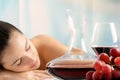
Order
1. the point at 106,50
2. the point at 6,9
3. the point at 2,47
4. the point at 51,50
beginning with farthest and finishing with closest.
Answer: the point at 6,9
the point at 51,50
the point at 2,47
the point at 106,50

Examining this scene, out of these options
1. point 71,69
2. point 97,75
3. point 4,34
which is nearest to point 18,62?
point 4,34

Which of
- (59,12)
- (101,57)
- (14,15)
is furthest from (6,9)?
(101,57)

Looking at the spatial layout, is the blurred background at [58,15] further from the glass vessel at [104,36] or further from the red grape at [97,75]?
the red grape at [97,75]

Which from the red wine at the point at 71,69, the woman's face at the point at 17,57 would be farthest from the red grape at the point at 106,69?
the woman's face at the point at 17,57

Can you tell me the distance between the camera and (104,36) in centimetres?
111

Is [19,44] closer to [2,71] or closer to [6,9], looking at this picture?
[2,71]

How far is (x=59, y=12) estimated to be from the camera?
2396 millimetres

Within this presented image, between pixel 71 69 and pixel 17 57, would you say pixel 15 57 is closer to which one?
pixel 17 57

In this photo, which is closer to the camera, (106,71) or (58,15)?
(106,71)

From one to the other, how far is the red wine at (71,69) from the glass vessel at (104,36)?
0.31 ft

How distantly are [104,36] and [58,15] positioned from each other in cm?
132

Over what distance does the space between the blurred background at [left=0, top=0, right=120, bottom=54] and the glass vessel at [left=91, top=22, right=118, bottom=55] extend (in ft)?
4.04

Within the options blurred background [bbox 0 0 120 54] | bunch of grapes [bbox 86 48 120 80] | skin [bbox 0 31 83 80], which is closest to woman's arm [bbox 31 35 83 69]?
skin [bbox 0 31 83 80]

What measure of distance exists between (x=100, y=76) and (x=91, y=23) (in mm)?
1629
